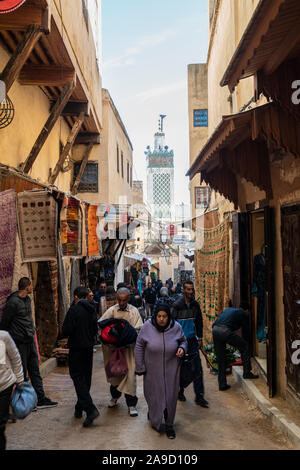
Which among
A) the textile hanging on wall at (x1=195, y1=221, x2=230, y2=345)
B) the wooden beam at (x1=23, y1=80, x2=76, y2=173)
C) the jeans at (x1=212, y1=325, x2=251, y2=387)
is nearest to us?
the jeans at (x1=212, y1=325, x2=251, y2=387)

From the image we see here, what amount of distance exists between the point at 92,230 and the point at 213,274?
2.90 metres

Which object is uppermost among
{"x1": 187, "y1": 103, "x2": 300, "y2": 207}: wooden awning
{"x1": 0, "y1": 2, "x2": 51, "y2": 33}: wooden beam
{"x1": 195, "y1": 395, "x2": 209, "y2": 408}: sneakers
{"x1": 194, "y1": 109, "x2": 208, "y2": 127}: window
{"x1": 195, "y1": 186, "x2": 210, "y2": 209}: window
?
{"x1": 194, "y1": 109, "x2": 208, "y2": 127}: window

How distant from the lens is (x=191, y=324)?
614 centimetres

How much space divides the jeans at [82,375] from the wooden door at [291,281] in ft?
7.81

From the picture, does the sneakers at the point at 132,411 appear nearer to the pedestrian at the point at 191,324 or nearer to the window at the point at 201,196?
the pedestrian at the point at 191,324

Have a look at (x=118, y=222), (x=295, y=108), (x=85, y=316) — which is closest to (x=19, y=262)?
(x=85, y=316)

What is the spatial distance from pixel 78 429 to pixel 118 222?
331 inches

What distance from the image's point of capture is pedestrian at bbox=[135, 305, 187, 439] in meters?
5.04

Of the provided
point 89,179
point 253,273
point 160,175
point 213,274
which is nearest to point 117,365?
point 253,273

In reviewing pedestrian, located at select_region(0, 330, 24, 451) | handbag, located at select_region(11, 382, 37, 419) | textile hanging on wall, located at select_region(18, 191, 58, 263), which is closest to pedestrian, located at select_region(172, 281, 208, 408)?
textile hanging on wall, located at select_region(18, 191, 58, 263)

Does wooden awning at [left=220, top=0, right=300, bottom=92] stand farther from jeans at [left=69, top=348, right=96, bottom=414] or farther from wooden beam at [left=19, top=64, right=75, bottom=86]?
wooden beam at [left=19, top=64, right=75, bottom=86]

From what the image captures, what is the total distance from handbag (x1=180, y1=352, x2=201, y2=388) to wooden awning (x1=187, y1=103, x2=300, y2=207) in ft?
7.81

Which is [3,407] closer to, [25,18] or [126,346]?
[126,346]

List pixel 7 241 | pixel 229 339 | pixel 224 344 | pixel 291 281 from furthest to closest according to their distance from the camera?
pixel 224 344 → pixel 229 339 → pixel 7 241 → pixel 291 281
